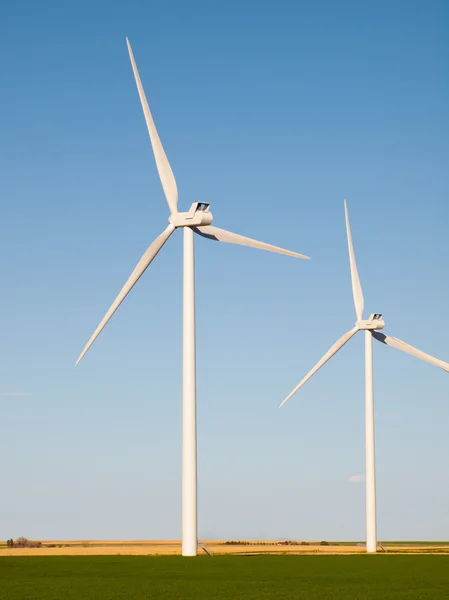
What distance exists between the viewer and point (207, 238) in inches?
2522

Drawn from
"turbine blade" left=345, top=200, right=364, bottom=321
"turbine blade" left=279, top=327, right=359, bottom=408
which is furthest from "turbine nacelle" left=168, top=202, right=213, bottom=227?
"turbine blade" left=345, top=200, right=364, bottom=321

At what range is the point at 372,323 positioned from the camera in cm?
8212

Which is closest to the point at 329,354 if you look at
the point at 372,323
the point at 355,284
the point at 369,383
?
the point at 369,383

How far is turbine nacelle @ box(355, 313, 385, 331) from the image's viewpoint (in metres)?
82.1

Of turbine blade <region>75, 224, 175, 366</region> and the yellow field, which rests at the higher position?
turbine blade <region>75, 224, 175, 366</region>

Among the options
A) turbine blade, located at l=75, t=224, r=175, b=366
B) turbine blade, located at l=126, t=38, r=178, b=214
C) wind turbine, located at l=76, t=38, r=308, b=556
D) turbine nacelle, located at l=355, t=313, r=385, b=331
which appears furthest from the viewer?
turbine nacelle, located at l=355, t=313, r=385, b=331
